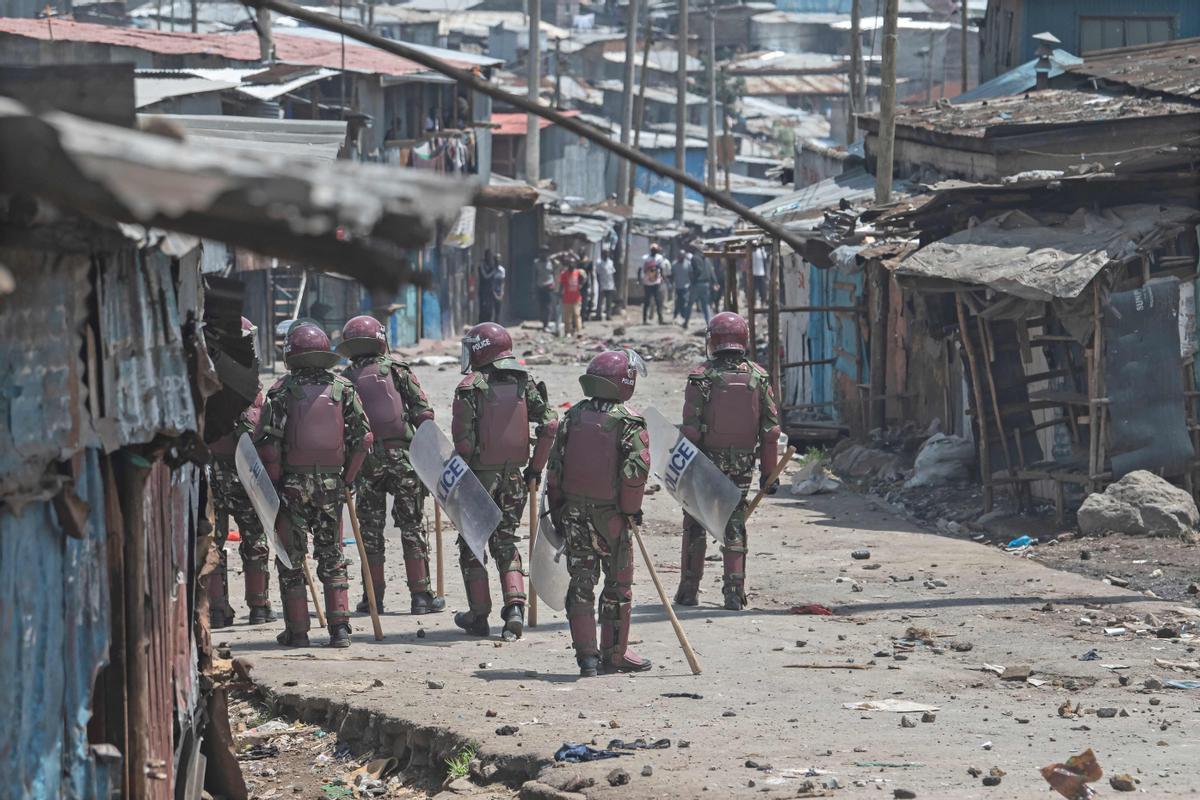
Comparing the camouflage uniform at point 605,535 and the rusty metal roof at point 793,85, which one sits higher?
the rusty metal roof at point 793,85

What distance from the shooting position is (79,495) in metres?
5.08

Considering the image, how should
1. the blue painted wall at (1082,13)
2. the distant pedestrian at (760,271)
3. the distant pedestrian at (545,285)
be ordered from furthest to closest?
the distant pedestrian at (545,285), the distant pedestrian at (760,271), the blue painted wall at (1082,13)

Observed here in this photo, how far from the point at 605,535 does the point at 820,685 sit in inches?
55.5

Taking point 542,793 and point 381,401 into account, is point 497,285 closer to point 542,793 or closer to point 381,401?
point 381,401

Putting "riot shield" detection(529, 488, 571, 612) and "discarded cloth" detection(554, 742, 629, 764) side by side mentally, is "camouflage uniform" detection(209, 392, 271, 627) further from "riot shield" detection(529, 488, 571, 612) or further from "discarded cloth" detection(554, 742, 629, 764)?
"discarded cloth" detection(554, 742, 629, 764)

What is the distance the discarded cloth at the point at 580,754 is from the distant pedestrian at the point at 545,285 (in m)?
30.2

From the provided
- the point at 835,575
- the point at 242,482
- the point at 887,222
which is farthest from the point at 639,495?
the point at 887,222

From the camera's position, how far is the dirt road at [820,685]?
7.63 metres

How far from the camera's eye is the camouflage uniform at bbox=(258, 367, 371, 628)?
1062 cm

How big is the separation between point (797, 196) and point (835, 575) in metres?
13.4

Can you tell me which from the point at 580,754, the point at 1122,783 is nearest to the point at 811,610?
the point at 580,754

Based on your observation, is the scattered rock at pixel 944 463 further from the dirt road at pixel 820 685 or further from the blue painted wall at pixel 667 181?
the blue painted wall at pixel 667 181

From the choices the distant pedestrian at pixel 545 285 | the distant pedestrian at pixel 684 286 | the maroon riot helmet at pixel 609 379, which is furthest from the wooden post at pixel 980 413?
the distant pedestrian at pixel 545 285

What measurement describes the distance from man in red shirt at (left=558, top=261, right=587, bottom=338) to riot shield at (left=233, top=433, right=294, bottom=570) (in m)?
25.0
